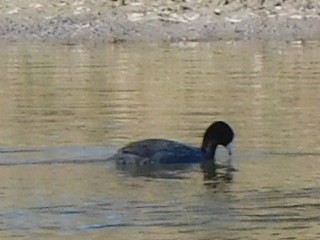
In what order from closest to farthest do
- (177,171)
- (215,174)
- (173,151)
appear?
(215,174), (177,171), (173,151)

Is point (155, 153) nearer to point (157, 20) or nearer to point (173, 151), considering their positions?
point (173, 151)

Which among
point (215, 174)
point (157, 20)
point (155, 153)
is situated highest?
point (157, 20)

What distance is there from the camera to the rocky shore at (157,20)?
121 feet

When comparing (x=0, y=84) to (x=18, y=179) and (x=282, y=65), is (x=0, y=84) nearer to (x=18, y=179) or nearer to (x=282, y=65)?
(x=282, y=65)

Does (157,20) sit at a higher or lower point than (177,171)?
higher

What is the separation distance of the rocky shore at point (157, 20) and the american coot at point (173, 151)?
20.1 meters

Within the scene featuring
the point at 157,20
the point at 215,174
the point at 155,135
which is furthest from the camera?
the point at 157,20

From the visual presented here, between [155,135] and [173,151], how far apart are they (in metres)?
2.25

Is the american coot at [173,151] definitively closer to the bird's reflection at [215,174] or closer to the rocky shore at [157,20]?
the bird's reflection at [215,174]

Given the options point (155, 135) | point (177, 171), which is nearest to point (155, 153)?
point (177, 171)

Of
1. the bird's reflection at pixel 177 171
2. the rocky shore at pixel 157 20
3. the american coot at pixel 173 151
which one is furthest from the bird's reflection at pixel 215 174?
the rocky shore at pixel 157 20

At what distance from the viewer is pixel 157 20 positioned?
124 ft

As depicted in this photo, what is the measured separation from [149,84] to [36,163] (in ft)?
31.1

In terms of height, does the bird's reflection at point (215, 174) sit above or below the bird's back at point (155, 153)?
below
